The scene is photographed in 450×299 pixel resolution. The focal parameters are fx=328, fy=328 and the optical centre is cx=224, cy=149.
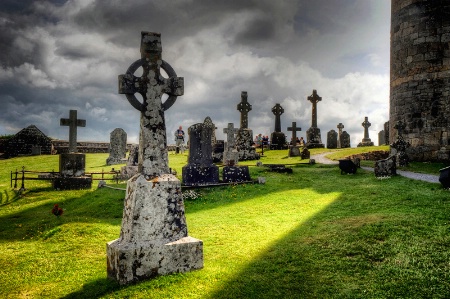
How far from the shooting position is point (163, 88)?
5.02m

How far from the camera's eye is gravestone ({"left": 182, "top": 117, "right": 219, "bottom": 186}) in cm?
1276

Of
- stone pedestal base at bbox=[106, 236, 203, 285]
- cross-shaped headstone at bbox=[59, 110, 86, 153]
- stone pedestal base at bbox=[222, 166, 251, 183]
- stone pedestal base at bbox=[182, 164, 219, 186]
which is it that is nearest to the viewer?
stone pedestal base at bbox=[106, 236, 203, 285]

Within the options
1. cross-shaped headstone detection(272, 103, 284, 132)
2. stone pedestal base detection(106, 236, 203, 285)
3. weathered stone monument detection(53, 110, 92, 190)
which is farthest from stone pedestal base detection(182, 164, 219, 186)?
cross-shaped headstone detection(272, 103, 284, 132)

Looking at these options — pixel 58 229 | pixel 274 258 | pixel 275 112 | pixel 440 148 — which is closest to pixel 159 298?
pixel 274 258

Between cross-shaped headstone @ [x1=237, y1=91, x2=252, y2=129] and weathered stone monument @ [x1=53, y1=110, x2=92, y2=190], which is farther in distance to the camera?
cross-shaped headstone @ [x1=237, y1=91, x2=252, y2=129]

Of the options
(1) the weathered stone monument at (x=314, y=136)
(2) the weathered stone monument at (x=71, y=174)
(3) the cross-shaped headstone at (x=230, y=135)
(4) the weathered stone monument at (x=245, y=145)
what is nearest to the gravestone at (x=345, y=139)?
(1) the weathered stone monument at (x=314, y=136)

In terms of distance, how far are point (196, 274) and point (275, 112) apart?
31.5 metres

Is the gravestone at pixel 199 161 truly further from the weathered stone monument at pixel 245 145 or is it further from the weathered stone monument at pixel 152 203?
the weathered stone monument at pixel 245 145

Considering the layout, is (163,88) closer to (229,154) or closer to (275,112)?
(229,154)

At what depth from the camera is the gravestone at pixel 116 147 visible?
2366cm

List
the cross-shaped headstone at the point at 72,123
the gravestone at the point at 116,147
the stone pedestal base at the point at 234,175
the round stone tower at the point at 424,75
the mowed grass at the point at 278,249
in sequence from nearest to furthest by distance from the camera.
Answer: the mowed grass at the point at 278,249 → the stone pedestal base at the point at 234,175 → the cross-shaped headstone at the point at 72,123 → the round stone tower at the point at 424,75 → the gravestone at the point at 116,147

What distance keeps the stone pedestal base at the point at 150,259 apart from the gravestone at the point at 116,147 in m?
20.1

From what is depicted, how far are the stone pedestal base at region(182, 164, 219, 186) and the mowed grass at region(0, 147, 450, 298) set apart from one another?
2575 millimetres

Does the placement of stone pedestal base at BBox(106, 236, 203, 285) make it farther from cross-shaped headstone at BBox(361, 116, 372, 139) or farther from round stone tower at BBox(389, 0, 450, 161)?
cross-shaped headstone at BBox(361, 116, 372, 139)
